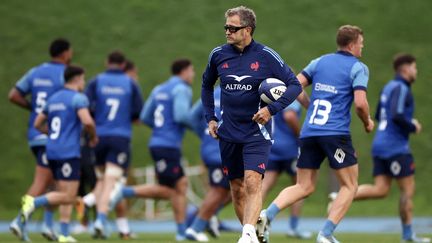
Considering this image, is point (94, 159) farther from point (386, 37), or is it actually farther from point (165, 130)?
point (386, 37)

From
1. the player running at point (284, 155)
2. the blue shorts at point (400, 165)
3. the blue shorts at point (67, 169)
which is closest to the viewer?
the blue shorts at point (67, 169)

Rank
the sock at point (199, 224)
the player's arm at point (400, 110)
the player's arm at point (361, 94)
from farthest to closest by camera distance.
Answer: the sock at point (199, 224) → the player's arm at point (400, 110) → the player's arm at point (361, 94)

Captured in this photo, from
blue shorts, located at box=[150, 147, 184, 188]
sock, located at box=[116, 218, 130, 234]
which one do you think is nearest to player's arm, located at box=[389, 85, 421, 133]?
blue shorts, located at box=[150, 147, 184, 188]

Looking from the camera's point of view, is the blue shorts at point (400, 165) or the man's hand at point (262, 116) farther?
the blue shorts at point (400, 165)

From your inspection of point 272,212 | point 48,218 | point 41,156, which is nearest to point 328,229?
point 272,212

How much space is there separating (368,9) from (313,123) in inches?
384

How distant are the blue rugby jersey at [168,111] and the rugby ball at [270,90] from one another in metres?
4.90

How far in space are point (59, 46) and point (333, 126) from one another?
5.01 m

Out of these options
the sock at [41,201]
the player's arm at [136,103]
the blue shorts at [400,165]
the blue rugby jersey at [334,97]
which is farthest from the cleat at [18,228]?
the blue shorts at [400,165]

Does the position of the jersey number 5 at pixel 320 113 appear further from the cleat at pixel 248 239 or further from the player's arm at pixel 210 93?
the cleat at pixel 248 239

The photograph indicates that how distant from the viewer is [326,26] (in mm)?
20562

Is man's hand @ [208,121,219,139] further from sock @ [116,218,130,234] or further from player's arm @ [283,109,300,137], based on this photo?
sock @ [116,218,130,234]

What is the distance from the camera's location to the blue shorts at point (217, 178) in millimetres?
14234

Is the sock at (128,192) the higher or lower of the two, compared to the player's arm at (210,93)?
lower
